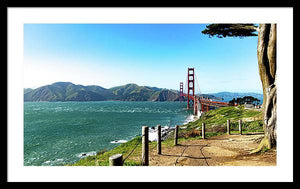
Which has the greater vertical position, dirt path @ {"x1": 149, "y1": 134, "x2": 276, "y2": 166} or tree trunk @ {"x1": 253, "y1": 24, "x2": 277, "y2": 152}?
tree trunk @ {"x1": 253, "y1": 24, "x2": 277, "y2": 152}

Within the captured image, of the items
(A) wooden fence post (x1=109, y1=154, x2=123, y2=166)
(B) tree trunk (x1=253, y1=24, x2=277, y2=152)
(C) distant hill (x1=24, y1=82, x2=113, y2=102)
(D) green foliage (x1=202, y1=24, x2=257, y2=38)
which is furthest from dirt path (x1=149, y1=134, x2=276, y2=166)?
(C) distant hill (x1=24, y1=82, x2=113, y2=102)

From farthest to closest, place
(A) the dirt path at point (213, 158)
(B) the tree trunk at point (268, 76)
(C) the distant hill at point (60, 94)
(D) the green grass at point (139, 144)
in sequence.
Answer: (C) the distant hill at point (60, 94) → (D) the green grass at point (139, 144) → (B) the tree trunk at point (268, 76) → (A) the dirt path at point (213, 158)

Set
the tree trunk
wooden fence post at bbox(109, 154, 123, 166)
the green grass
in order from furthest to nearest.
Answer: the green grass < the tree trunk < wooden fence post at bbox(109, 154, 123, 166)

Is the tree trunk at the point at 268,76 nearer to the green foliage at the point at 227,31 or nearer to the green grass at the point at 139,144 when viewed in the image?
the green foliage at the point at 227,31

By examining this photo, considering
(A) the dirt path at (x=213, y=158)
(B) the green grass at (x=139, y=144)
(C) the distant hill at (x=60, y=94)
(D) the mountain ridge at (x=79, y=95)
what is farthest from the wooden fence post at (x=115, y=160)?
(C) the distant hill at (x=60, y=94)

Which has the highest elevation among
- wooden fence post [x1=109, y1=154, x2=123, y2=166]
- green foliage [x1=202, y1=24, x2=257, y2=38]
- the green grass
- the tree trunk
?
green foliage [x1=202, y1=24, x2=257, y2=38]

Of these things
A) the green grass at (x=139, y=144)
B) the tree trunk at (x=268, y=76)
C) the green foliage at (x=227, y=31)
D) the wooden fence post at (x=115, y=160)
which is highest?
A: the green foliage at (x=227, y=31)

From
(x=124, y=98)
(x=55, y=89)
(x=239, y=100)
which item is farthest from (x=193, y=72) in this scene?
(x=55, y=89)

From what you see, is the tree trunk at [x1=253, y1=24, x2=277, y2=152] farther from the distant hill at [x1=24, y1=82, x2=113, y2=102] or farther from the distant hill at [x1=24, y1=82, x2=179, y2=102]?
the distant hill at [x1=24, y1=82, x2=113, y2=102]

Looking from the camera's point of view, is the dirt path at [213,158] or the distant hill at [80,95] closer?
the dirt path at [213,158]
